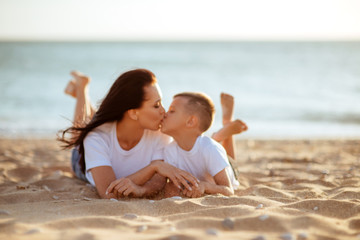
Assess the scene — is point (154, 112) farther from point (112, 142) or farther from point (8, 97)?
point (8, 97)

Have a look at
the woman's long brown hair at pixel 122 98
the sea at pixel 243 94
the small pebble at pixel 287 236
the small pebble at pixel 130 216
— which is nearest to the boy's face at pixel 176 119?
the woman's long brown hair at pixel 122 98

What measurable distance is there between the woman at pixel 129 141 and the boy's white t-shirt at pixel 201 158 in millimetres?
194

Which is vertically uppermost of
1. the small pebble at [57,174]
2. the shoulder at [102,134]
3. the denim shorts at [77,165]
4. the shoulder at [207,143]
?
the shoulder at [102,134]

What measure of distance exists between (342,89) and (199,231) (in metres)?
17.4

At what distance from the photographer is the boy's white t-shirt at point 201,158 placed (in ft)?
11.4

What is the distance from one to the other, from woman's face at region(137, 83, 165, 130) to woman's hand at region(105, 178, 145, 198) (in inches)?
23.5

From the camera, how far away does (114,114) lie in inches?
145

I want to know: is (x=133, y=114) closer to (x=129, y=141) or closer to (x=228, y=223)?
(x=129, y=141)

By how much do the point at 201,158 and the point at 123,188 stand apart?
2.62ft

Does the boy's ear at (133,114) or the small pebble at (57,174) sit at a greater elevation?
the boy's ear at (133,114)

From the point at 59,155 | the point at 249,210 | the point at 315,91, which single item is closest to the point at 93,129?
the point at 249,210

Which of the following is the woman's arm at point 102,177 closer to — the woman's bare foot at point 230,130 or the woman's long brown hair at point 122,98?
the woman's long brown hair at point 122,98

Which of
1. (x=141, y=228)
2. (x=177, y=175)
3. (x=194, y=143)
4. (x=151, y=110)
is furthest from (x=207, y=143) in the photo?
(x=141, y=228)

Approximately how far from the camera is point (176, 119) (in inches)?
143
